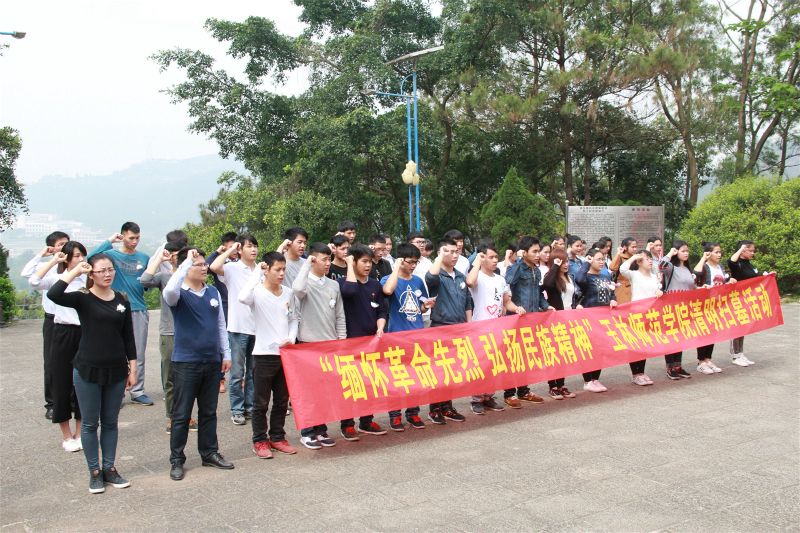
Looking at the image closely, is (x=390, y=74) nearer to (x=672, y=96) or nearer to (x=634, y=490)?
(x=672, y=96)

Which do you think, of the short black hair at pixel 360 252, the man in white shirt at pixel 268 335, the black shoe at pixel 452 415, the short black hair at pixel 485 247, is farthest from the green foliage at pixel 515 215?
the man in white shirt at pixel 268 335

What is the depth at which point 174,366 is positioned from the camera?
5.23 metres

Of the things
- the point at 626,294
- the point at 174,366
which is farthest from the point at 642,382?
the point at 174,366

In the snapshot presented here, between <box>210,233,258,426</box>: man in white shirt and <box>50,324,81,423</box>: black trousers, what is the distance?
4.33 ft

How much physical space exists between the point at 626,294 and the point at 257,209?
16.2 metres

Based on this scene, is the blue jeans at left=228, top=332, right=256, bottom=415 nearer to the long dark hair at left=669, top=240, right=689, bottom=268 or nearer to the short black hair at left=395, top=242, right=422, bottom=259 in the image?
the short black hair at left=395, top=242, right=422, bottom=259

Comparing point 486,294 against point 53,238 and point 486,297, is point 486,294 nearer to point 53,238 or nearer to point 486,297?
point 486,297

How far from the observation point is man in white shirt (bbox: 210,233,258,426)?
6664 millimetres

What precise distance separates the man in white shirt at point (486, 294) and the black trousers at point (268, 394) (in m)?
2.04

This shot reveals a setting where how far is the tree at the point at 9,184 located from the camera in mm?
17734

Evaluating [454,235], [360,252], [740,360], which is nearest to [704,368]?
[740,360]

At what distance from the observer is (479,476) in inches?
198

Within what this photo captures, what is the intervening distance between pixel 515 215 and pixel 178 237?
15.4 metres

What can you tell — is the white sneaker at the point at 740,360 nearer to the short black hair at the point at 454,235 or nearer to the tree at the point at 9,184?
the short black hair at the point at 454,235
